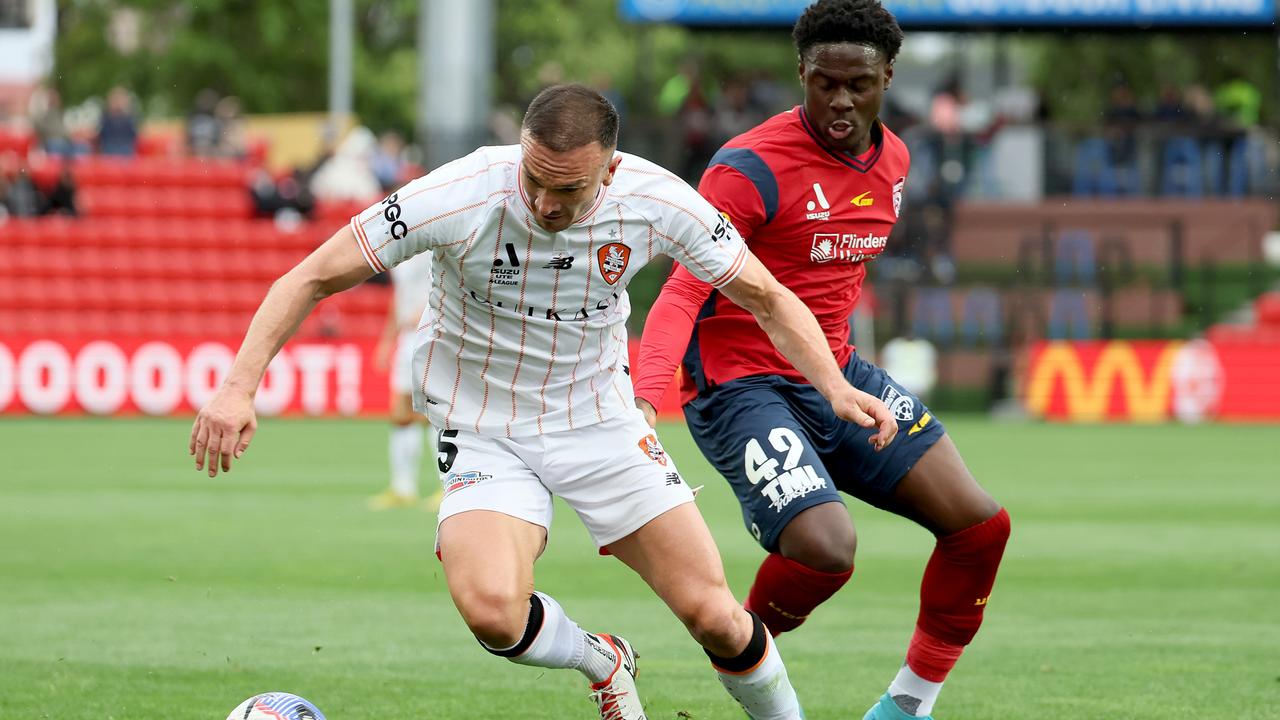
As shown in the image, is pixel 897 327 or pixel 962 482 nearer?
pixel 962 482

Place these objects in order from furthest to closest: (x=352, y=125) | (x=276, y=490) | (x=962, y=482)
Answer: (x=352, y=125), (x=276, y=490), (x=962, y=482)

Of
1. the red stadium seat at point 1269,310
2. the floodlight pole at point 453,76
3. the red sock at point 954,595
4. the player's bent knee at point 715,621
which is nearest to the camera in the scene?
the player's bent knee at point 715,621

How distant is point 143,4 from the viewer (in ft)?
171

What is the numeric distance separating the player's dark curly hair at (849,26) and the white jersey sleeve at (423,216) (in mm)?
1457

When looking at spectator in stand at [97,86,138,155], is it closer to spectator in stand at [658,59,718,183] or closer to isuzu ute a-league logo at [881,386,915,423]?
spectator in stand at [658,59,718,183]

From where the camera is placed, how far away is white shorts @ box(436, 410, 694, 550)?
584cm

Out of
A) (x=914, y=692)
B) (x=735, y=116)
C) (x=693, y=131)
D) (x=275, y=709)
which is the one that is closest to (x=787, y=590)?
(x=914, y=692)

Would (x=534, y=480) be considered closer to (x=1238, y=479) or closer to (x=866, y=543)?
(x=866, y=543)

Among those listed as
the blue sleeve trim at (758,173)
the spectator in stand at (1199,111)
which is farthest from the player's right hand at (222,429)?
the spectator in stand at (1199,111)

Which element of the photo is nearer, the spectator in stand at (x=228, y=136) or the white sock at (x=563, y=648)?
the white sock at (x=563, y=648)

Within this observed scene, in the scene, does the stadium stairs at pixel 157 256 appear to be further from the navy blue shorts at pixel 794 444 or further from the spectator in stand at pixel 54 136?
the navy blue shorts at pixel 794 444

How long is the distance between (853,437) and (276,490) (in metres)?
9.96

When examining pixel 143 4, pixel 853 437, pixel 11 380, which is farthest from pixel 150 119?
pixel 853 437

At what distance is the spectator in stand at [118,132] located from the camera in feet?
107
